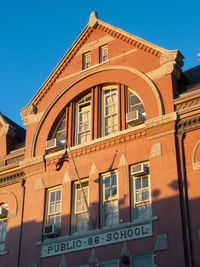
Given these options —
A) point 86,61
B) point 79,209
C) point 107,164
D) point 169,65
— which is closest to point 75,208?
point 79,209

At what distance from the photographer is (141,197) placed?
21.8m

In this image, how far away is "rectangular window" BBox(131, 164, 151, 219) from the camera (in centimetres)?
2150

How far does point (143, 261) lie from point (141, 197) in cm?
292

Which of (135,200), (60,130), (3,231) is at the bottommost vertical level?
(135,200)

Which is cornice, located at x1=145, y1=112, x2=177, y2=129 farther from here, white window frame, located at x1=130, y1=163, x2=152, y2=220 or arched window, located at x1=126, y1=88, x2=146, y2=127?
white window frame, located at x1=130, y1=163, x2=152, y2=220

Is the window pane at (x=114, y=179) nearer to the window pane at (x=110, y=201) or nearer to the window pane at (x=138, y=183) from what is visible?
the window pane at (x=110, y=201)

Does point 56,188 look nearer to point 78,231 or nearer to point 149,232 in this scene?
point 78,231

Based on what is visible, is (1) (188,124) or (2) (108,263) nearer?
(2) (108,263)

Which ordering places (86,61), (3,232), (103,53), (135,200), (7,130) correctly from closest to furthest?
(135,200) → (3,232) → (103,53) → (86,61) → (7,130)

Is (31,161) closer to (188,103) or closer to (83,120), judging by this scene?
(83,120)

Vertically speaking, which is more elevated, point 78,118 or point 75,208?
point 78,118

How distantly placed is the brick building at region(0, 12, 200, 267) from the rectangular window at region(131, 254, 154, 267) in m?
0.04

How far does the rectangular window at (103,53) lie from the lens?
26.8m

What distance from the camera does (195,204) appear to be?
20000 millimetres
